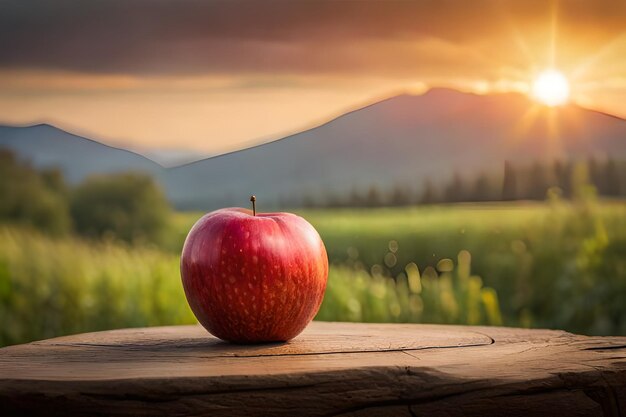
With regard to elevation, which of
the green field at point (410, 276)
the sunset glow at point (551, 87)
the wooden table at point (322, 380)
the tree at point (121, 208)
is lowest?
the wooden table at point (322, 380)

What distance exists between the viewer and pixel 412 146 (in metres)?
4.14

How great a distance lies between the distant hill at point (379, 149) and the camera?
13.5ft

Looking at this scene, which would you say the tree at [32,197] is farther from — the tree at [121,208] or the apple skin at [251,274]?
the apple skin at [251,274]

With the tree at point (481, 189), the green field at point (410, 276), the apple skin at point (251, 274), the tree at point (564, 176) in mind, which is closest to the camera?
the apple skin at point (251, 274)

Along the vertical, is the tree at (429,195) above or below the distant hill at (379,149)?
below

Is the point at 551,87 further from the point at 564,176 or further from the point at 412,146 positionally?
the point at 412,146

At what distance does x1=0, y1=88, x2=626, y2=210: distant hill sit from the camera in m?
4.10

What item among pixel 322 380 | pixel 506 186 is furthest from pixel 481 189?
pixel 322 380

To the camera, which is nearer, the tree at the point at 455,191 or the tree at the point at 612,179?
the tree at the point at 612,179

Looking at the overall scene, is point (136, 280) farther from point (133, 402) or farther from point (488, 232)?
point (133, 402)

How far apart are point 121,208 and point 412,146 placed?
1408 mm

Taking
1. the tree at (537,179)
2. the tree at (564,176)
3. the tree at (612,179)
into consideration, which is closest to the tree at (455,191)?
the tree at (537,179)

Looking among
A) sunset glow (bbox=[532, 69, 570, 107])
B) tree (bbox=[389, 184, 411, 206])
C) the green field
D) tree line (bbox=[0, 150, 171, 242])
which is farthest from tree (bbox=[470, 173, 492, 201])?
tree line (bbox=[0, 150, 171, 242])

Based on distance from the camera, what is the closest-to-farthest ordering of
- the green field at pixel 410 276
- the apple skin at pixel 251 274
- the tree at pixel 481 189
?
the apple skin at pixel 251 274, the green field at pixel 410 276, the tree at pixel 481 189
